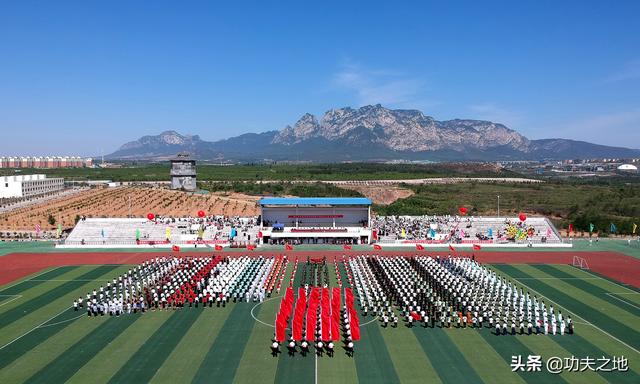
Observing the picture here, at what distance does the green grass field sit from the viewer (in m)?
19.9

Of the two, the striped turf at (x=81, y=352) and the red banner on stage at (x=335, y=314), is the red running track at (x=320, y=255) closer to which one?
the red banner on stage at (x=335, y=314)

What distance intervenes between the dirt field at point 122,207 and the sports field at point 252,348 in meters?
40.7

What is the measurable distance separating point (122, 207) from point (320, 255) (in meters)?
44.1

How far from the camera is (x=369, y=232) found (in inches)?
1932

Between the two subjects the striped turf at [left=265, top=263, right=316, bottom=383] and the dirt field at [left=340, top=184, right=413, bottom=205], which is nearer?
the striped turf at [left=265, top=263, right=316, bottom=383]

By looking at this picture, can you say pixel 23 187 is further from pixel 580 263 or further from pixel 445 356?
pixel 445 356

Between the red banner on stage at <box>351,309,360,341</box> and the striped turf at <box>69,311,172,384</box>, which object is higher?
the red banner on stage at <box>351,309,360,341</box>

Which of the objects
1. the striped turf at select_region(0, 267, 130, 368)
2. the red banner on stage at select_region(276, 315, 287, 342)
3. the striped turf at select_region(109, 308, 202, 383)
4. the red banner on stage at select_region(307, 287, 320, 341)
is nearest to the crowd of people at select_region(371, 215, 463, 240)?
the red banner on stage at select_region(307, 287, 320, 341)

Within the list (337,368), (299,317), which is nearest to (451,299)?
(299,317)

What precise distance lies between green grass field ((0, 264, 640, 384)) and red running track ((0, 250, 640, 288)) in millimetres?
9158

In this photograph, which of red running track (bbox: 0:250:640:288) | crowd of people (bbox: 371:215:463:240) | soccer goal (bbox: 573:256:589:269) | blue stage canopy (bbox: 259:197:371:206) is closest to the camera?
red running track (bbox: 0:250:640:288)

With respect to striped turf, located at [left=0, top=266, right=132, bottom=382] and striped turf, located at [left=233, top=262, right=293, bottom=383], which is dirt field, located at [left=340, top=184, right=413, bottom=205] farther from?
striped turf, located at [left=0, top=266, right=132, bottom=382]

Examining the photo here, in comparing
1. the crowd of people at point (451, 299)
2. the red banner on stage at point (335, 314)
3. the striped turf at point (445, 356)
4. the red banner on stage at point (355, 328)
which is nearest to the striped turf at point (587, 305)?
the crowd of people at point (451, 299)

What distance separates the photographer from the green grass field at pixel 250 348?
19906 millimetres
